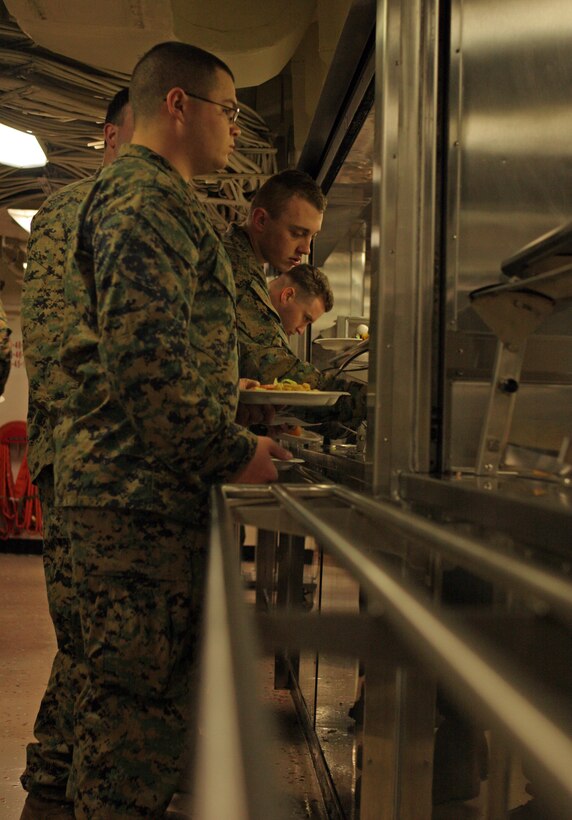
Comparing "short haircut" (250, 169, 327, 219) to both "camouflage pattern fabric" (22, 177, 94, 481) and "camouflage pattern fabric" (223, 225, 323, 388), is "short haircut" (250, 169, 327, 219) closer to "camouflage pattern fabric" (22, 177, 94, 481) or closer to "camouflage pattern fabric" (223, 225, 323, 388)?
"camouflage pattern fabric" (223, 225, 323, 388)

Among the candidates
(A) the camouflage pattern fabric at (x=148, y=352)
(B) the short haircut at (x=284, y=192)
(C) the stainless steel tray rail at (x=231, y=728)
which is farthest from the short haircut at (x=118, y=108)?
(C) the stainless steel tray rail at (x=231, y=728)

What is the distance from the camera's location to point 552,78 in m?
1.37

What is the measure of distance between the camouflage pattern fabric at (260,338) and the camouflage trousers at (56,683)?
56cm

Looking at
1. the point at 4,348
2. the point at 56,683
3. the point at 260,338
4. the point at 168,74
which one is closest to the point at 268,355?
the point at 260,338

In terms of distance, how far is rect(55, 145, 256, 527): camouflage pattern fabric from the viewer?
1207 millimetres

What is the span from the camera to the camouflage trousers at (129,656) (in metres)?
1.29

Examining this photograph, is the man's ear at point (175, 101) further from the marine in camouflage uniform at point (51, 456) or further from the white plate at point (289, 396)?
the marine in camouflage uniform at point (51, 456)

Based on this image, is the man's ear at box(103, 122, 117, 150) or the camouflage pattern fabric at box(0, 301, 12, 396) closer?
the man's ear at box(103, 122, 117, 150)

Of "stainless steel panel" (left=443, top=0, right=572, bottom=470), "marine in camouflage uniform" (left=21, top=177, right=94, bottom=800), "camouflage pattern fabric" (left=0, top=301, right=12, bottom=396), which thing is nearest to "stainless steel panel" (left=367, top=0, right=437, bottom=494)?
"stainless steel panel" (left=443, top=0, right=572, bottom=470)

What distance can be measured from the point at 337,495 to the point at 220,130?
30.1 inches

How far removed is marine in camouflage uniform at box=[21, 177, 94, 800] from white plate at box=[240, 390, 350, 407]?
17.3 inches

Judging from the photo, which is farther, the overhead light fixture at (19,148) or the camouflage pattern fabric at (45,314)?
the overhead light fixture at (19,148)

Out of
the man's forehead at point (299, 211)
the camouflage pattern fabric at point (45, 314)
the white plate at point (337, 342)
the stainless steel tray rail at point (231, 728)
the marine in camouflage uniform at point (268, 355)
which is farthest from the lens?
the white plate at point (337, 342)

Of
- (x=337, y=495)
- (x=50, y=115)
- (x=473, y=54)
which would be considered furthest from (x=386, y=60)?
(x=50, y=115)
